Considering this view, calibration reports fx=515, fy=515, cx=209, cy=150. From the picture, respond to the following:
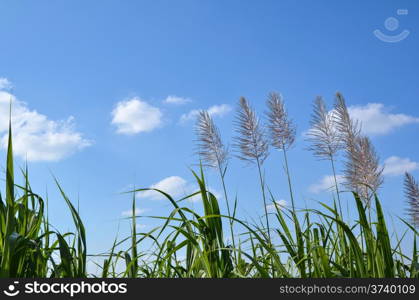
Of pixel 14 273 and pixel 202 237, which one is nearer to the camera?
pixel 14 273

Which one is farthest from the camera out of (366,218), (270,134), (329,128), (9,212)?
→ (270,134)

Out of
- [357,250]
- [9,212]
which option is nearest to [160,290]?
[9,212]

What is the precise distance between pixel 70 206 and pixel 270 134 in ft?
6.68

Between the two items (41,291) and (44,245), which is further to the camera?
(44,245)

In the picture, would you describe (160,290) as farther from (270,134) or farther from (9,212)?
(270,134)

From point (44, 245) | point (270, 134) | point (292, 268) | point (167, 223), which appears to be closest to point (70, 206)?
point (44, 245)

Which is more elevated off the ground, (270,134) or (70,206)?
(270,134)

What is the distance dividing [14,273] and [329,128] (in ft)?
7.86

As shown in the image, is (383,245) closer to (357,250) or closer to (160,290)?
(357,250)

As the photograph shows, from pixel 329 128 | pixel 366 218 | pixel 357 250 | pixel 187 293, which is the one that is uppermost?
pixel 329 128

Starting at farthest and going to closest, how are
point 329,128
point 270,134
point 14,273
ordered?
1. point 270,134
2. point 329,128
3. point 14,273

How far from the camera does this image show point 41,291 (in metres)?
2.11

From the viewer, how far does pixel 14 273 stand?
2.13 meters

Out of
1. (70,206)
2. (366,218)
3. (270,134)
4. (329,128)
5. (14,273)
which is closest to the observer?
(14,273)
